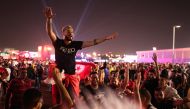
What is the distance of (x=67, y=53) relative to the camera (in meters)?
6.14

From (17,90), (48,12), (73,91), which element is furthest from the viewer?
(17,90)

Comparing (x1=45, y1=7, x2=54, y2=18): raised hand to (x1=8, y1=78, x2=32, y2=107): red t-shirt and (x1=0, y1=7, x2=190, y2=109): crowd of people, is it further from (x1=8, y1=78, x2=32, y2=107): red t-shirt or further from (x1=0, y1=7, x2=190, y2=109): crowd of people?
(x1=8, y1=78, x2=32, y2=107): red t-shirt

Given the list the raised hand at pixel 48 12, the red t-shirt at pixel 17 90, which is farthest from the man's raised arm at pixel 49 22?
the red t-shirt at pixel 17 90

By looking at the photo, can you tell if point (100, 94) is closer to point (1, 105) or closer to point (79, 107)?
point (79, 107)

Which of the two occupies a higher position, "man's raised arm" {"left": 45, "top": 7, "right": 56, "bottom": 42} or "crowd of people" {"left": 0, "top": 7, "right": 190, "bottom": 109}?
"man's raised arm" {"left": 45, "top": 7, "right": 56, "bottom": 42}

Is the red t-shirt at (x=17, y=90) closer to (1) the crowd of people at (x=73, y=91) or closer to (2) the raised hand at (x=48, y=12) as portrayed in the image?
(1) the crowd of people at (x=73, y=91)

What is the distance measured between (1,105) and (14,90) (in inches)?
315

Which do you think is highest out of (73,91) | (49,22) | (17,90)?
(49,22)

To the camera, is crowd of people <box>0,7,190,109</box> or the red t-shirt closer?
crowd of people <box>0,7,190,109</box>

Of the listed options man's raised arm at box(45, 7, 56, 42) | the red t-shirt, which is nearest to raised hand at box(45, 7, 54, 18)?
man's raised arm at box(45, 7, 56, 42)

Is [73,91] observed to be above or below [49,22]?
below

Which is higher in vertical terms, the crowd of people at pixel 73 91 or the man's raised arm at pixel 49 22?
the man's raised arm at pixel 49 22

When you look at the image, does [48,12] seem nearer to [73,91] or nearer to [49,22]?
[49,22]

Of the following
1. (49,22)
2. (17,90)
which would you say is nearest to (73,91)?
(49,22)
